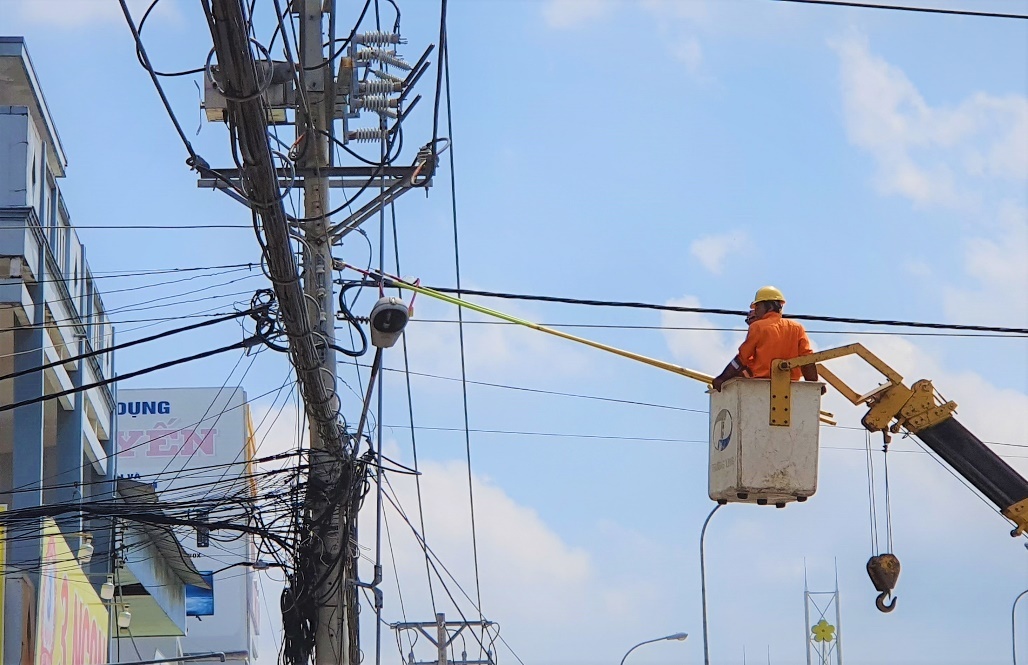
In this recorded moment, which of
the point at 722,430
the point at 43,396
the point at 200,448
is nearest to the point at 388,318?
the point at 722,430

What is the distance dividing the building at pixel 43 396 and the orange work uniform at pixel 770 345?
559 cm

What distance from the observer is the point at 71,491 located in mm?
22094

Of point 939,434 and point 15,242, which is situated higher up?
point 15,242

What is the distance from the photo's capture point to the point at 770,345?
35.9ft

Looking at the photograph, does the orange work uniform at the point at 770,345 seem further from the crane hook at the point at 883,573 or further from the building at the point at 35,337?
the building at the point at 35,337

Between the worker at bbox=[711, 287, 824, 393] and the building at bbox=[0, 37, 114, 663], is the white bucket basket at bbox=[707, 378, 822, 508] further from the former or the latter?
the building at bbox=[0, 37, 114, 663]

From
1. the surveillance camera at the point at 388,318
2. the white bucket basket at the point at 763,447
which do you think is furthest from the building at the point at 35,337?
the white bucket basket at the point at 763,447

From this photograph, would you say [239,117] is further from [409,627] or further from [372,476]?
[409,627]

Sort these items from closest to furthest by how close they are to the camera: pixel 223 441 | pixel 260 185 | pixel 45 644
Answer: pixel 260 185
pixel 45 644
pixel 223 441

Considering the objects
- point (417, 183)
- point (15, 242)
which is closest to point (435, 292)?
point (417, 183)

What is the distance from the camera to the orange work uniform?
429 inches

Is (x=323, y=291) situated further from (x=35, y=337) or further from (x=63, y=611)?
(x=63, y=611)

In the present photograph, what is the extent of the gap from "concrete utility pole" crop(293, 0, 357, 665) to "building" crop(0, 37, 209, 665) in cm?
158

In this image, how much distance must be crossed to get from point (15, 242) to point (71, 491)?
5.50 meters
